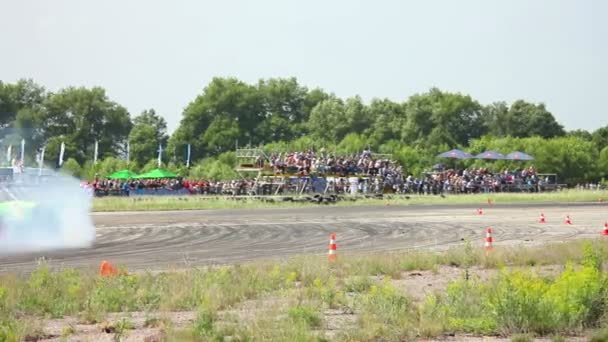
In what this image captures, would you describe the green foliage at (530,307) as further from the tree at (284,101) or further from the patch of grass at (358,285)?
the tree at (284,101)

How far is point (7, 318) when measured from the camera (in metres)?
13.9

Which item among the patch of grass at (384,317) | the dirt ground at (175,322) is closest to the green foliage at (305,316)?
the dirt ground at (175,322)

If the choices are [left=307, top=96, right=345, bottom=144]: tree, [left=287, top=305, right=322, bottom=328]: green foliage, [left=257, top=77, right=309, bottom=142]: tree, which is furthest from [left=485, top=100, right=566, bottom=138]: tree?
[left=287, top=305, right=322, bottom=328]: green foliage

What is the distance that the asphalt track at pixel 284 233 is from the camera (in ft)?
82.7

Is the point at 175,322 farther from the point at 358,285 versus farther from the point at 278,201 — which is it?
the point at 278,201

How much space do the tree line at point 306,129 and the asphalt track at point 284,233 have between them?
167 ft

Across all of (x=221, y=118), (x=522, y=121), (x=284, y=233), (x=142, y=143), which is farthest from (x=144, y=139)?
(x=284, y=233)

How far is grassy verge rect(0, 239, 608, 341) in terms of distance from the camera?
12930 mm

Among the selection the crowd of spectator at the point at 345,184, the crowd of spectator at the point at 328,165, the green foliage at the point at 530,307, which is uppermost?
the crowd of spectator at the point at 328,165

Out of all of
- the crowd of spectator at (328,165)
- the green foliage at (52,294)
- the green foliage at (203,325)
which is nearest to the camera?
the green foliage at (203,325)

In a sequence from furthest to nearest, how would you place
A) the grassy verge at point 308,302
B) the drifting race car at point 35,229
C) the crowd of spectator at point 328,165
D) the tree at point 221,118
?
1. the tree at point 221,118
2. the crowd of spectator at point 328,165
3. the drifting race car at point 35,229
4. the grassy verge at point 308,302

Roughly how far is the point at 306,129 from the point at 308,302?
13461 cm

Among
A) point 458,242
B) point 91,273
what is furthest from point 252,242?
point 91,273

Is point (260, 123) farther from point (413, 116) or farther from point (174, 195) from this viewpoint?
point (174, 195)
